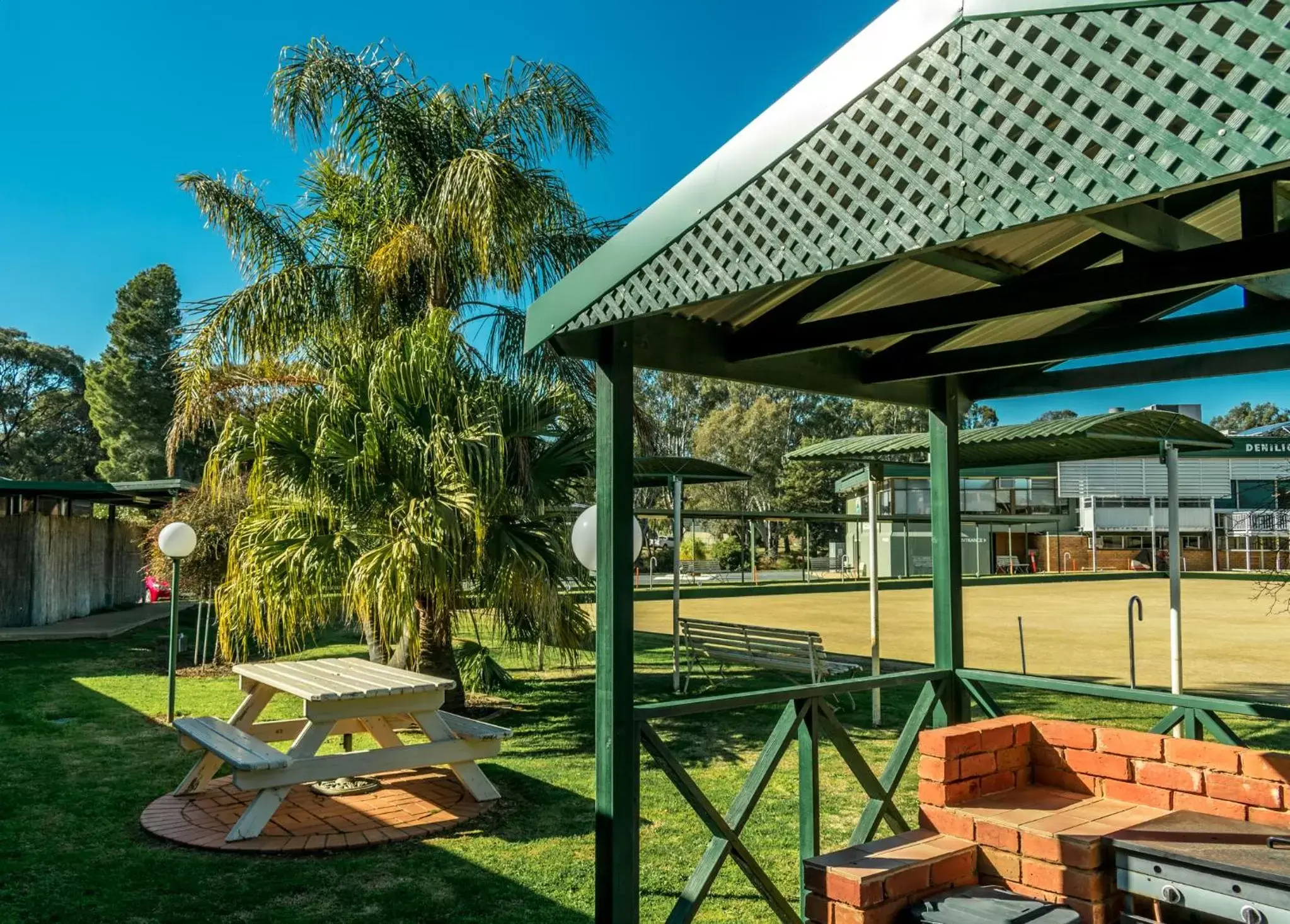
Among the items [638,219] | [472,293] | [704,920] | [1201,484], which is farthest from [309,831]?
[1201,484]

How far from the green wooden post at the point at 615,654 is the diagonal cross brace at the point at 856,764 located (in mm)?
863

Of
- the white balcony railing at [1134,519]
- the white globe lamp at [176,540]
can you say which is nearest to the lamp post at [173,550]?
the white globe lamp at [176,540]

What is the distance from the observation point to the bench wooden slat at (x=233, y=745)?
5.34m

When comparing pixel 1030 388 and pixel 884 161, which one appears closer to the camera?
pixel 884 161

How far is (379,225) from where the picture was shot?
397 inches

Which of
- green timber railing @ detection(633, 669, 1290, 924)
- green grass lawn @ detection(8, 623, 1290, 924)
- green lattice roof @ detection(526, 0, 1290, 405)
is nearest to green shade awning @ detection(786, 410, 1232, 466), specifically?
green grass lawn @ detection(8, 623, 1290, 924)

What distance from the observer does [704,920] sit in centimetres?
434

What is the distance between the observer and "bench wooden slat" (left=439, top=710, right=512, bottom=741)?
20.1 ft

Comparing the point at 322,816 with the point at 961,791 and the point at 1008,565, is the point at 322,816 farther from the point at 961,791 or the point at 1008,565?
the point at 1008,565

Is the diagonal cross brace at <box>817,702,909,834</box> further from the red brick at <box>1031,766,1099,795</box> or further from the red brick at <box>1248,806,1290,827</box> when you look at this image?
the red brick at <box>1248,806,1290,827</box>

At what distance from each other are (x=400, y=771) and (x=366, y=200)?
20.5 ft

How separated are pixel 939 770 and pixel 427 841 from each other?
10.4 feet

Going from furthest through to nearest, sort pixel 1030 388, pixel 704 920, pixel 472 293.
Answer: pixel 472 293, pixel 1030 388, pixel 704 920

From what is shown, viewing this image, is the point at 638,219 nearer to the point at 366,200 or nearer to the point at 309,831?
the point at 309,831
